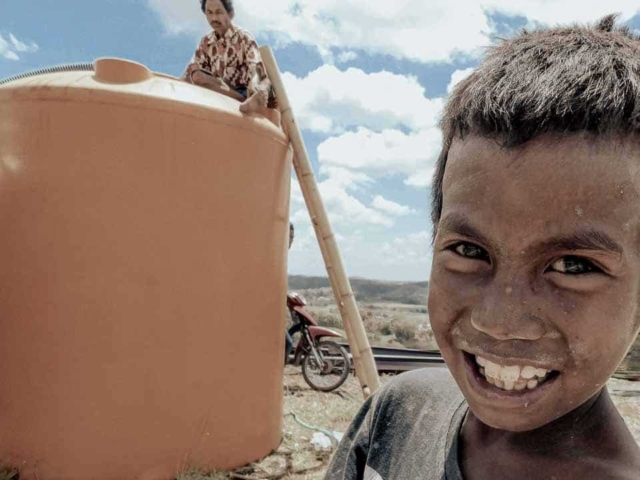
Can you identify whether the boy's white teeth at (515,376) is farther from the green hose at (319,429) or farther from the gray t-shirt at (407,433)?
the green hose at (319,429)

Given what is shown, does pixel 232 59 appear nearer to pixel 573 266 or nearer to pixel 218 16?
pixel 218 16

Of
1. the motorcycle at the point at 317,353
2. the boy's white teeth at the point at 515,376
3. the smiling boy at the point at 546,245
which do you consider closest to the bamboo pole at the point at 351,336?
the motorcycle at the point at 317,353

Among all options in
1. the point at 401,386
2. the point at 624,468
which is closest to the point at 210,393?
the point at 401,386

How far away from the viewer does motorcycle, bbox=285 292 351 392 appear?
19.4 ft

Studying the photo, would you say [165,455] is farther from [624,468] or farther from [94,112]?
[624,468]

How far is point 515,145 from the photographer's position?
70 centimetres

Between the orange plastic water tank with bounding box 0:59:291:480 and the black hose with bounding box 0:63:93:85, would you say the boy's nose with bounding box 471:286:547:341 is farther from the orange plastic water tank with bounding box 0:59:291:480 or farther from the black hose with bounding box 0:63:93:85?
the black hose with bounding box 0:63:93:85

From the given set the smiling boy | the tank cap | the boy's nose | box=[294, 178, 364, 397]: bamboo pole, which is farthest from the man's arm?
the boy's nose

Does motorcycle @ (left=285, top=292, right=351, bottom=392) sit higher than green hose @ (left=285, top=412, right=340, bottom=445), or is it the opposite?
motorcycle @ (left=285, top=292, right=351, bottom=392)

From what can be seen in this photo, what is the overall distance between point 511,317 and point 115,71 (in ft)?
10.7

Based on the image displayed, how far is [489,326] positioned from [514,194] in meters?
0.18

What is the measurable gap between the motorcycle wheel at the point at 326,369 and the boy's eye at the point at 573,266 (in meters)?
5.31

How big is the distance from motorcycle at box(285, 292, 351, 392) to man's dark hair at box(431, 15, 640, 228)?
5191 millimetres

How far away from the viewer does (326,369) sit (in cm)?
594
